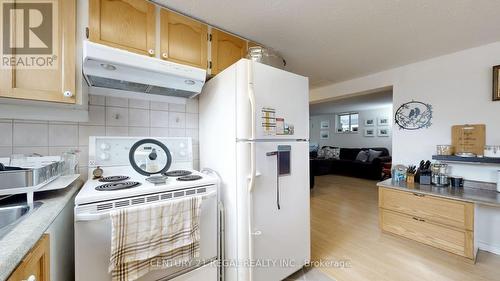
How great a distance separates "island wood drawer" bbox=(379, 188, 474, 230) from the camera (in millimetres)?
1854

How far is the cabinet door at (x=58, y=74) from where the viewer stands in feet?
3.31

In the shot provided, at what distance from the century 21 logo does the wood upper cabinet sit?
97 centimetres

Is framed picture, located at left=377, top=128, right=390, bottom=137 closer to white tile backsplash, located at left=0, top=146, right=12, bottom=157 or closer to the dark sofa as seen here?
the dark sofa

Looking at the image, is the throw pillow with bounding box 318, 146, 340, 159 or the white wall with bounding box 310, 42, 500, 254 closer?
the white wall with bounding box 310, 42, 500, 254

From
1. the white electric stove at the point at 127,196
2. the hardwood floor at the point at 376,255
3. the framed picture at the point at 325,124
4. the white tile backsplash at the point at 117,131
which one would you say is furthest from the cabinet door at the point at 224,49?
the framed picture at the point at 325,124

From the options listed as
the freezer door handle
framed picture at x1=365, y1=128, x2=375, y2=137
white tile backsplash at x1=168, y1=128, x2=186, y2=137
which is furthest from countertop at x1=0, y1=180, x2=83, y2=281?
framed picture at x1=365, y1=128, x2=375, y2=137

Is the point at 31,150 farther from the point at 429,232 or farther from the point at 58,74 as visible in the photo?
the point at 429,232

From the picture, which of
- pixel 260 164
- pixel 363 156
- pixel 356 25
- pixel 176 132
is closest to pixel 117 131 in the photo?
pixel 176 132

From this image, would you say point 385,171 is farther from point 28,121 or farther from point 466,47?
point 28,121

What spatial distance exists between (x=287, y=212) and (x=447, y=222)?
1.74 meters

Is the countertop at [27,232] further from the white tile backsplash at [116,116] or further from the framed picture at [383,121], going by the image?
the framed picture at [383,121]

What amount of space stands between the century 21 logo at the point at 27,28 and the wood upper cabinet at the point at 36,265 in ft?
3.17

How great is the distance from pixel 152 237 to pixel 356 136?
7.58m

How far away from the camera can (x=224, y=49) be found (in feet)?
5.89
